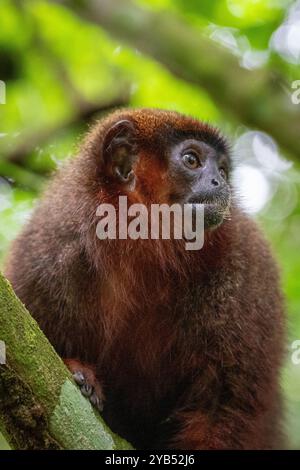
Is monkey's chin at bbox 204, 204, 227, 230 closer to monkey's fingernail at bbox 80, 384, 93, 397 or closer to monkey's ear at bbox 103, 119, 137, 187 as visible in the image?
monkey's ear at bbox 103, 119, 137, 187

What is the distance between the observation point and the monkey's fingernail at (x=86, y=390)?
330cm

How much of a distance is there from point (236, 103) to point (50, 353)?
205 centimetres

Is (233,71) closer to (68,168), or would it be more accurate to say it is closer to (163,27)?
(163,27)

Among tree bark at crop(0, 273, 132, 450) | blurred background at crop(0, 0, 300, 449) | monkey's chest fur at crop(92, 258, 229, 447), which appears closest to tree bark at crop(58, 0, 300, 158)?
blurred background at crop(0, 0, 300, 449)

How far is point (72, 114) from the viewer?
18.0 feet

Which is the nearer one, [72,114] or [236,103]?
[236,103]

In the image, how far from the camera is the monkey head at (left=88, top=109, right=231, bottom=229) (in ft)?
12.5

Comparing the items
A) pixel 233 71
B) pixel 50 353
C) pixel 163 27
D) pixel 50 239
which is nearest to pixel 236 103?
pixel 233 71

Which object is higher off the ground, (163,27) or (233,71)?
A: (163,27)

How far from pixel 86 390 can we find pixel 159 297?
0.69m

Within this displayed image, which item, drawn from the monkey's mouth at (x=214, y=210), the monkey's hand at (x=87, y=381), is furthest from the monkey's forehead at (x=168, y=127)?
the monkey's hand at (x=87, y=381)

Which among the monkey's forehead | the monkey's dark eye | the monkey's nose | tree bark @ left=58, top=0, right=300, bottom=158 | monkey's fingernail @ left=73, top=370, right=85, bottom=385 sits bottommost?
monkey's fingernail @ left=73, top=370, right=85, bottom=385

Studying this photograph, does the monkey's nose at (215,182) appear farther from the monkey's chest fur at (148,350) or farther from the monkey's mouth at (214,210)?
the monkey's chest fur at (148,350)

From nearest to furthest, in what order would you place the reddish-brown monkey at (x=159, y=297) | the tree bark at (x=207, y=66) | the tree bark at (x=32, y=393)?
the tree bark at (x=32, y=393) → the reddish-brown monkey at (x=159, y=297) → the tree bark at (x=207, y=66)
